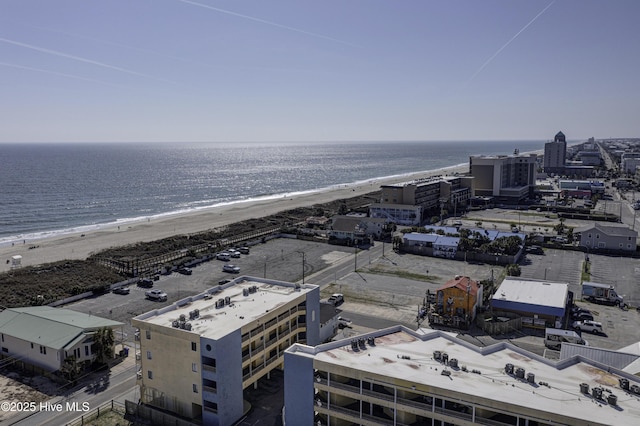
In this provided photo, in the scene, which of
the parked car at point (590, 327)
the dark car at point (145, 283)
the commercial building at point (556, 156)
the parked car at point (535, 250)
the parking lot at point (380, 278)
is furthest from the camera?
the commercial building at point (556, 156)

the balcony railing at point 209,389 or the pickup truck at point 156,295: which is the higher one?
the balcony railing at point 209,389

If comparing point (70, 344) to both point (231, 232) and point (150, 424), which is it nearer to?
point (150, 424)

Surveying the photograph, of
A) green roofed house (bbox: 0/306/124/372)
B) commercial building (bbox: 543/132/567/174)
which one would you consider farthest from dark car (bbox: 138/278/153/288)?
Result: commercial building (bbox: 543/132/567/174)

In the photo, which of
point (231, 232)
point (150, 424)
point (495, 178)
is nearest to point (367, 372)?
point (150, 424)

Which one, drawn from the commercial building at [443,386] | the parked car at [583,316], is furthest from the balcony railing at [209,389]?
the parked car at [583,316]

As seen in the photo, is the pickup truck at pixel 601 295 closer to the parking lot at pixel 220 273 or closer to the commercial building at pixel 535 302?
the commercial building at pixel 535 302

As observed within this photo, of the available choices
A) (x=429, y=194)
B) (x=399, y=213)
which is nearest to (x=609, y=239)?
(x=399, y=213)

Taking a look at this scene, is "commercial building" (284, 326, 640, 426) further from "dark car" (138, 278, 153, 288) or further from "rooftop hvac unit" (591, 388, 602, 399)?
"dark car" (138, 278, 153, 288)
